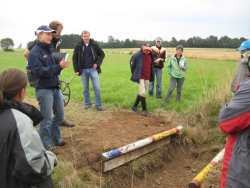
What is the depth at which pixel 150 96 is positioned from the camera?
927 cm

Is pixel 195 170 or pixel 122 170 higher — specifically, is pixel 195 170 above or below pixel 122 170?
below

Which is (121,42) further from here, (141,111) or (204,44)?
(141,111)

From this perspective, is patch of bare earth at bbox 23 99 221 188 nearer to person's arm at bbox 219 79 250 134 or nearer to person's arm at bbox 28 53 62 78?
person's arm at bbox 28 53 62 78

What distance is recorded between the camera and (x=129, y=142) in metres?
5.14

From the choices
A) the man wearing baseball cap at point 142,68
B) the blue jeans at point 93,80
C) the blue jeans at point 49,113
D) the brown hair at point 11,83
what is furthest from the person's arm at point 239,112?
the blue jeans at point 93,80

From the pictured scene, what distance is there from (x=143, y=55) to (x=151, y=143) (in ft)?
10.2

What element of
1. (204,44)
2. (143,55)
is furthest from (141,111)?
(204,44)

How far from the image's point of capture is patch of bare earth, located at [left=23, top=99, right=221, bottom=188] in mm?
4293

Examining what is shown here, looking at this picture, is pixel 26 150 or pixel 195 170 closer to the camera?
pixel 26 150

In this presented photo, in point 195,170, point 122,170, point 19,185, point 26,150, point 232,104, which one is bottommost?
point 195,170

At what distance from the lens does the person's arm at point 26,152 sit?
1.98 metres

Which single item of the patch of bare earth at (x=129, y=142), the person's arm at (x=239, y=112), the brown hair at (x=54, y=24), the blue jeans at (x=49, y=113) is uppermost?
the brown hair at (x=54, y=24)

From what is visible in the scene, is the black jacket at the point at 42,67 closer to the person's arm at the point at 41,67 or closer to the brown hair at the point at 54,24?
the person's arm at the point at 41,67

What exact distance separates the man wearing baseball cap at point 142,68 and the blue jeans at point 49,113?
9.74ft
